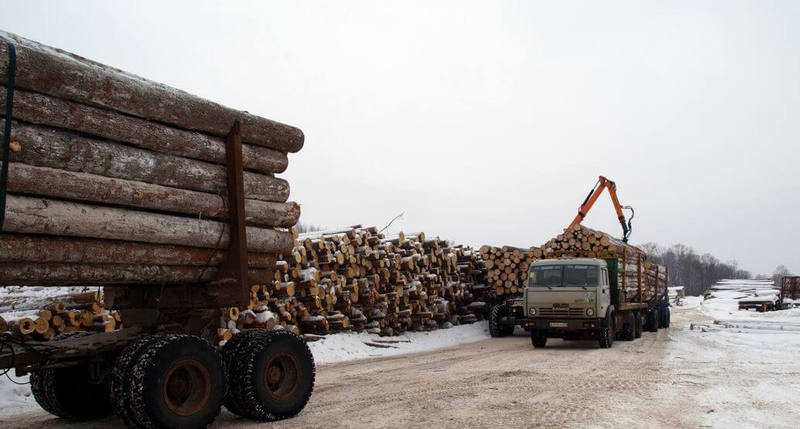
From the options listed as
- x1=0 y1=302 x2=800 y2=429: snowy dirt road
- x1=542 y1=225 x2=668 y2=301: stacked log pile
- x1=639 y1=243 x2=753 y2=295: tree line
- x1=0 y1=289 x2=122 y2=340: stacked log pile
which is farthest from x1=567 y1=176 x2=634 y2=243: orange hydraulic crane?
x1=639 y1=243 x2=753 y2=295: tree line

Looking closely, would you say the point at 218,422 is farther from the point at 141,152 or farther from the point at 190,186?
the point at 141,152

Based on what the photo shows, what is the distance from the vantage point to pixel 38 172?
5.19m

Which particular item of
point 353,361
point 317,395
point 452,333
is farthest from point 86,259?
point 452,333

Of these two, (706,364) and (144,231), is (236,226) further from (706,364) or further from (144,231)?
(706,364)

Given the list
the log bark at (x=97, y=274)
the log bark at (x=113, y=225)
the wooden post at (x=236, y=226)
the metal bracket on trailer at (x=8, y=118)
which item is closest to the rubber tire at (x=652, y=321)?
the log bark at (x=113, y=225)

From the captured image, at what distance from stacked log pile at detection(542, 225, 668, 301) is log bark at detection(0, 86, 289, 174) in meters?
13.7

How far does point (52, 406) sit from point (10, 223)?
2.75m

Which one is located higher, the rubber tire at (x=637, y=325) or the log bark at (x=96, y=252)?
the log bark at (x=96, y=252)

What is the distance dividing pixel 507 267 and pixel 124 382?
17.5m

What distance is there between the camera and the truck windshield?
16.4m

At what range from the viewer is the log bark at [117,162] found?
5203mm

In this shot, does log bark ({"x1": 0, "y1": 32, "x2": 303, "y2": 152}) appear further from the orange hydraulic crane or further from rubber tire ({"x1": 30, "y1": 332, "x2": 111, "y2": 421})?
the orange hydraulic crane

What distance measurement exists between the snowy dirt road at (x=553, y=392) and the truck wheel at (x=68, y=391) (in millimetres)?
171

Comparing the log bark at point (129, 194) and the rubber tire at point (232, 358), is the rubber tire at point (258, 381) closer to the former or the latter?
the rubber tire at point (232, 358)
